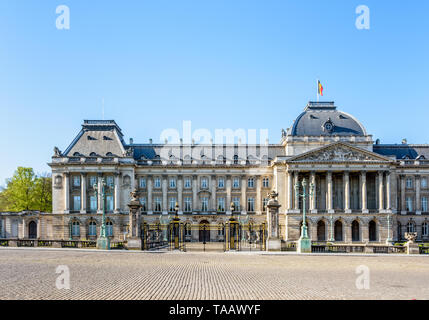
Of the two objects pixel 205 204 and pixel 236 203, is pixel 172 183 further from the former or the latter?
pixel 236 203

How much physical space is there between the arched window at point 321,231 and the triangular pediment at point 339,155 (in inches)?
416

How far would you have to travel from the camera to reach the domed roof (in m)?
74.6

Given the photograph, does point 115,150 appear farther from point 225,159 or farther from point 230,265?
point 230,265

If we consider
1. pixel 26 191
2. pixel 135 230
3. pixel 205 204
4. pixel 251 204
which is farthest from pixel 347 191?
pixel 26 191

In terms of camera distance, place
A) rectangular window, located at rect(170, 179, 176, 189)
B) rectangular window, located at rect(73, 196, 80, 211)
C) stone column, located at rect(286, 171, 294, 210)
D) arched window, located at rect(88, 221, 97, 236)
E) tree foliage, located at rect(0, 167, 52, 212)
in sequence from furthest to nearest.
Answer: tree foliage, located at rect(0, 167, 52, 212), rectangular window, located at rect(170, 179, 176, 189), rectangular window, located at rect(73, 196, 80, 211), arched window, located at rect(88, 221, 97, 236), stone column, located at rect(286, 171, 294, 210)

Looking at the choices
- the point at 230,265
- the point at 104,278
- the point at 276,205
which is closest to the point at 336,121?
the point at 276,205

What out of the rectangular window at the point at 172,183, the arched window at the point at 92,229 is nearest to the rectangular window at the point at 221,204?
the rectangular window at the point at 172,183

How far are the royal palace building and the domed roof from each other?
174mm

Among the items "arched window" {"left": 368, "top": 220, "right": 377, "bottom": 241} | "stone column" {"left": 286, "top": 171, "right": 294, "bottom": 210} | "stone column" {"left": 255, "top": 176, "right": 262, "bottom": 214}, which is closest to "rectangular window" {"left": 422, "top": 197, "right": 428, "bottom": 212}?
"arched window" {"left": 368, "top": 220, "right": 377, "bottom": 241}

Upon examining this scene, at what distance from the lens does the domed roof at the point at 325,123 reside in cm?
7456

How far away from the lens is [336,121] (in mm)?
75688

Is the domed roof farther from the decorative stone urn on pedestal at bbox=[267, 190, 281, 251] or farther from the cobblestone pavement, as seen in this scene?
the cobblestone pavement
